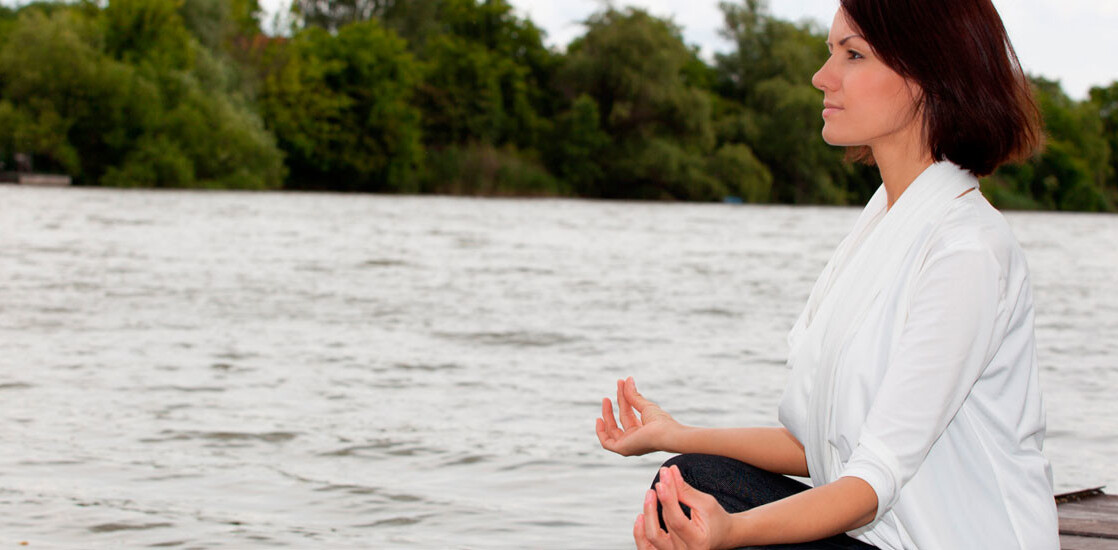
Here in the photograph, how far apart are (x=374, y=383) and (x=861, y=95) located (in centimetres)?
669

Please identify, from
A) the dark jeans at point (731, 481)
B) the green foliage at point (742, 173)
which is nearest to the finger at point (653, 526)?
the dark jeans at point (731, 481)

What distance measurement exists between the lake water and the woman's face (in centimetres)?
308

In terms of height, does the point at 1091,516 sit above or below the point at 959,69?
below

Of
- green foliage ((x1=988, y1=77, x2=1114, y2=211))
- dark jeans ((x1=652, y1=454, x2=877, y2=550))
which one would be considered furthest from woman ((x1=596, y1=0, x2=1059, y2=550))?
green foliage ((x1=988, y1=77, x2=1114, y2=211))

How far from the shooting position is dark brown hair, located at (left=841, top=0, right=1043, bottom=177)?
185 cm

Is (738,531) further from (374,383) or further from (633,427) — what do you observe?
(374,383)

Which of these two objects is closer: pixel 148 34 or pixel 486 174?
pixel 148 34

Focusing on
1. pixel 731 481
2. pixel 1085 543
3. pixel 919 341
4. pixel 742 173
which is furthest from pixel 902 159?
pixel 742 173

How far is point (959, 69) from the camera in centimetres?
186

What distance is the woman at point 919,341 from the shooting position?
1.72 metres

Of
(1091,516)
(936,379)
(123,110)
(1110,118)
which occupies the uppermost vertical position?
(1110,118)

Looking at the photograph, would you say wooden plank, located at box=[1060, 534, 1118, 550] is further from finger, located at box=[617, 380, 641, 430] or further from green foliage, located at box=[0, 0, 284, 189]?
green foliage, located at box=[0, 0, 284, 189]

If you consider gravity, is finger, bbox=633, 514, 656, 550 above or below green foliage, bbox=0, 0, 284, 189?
below

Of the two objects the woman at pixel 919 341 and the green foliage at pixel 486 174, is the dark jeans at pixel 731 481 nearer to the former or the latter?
the woman at pixel 919 341
